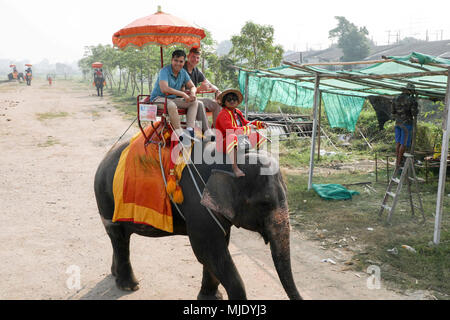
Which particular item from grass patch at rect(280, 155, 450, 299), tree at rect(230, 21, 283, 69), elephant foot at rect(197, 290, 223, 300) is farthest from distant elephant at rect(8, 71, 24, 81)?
elephant foot at rect(197, 290, 223, 300)

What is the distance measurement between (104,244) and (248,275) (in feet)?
8.27

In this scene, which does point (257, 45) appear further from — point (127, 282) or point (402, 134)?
point (127, 282)

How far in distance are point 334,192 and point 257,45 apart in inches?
425

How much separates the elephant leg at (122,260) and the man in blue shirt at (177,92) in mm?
1573

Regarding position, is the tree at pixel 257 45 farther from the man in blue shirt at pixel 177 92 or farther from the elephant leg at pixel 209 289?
the elephant leg at pixel 209 289

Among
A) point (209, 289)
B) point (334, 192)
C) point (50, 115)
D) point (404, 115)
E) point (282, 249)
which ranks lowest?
point (209, 289)

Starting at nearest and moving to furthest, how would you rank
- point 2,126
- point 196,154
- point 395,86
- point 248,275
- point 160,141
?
point 196,154, point 160,141, point 248,275, point 395,86, point 2,126

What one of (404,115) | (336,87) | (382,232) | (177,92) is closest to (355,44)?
(336,87)

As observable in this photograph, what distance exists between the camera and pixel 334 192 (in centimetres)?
891

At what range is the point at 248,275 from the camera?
5.42m

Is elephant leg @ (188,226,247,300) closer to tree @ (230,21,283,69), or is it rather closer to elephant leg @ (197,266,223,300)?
elephant leg @ (197,266,223,300)

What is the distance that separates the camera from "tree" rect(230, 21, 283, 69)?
17531 millimetres

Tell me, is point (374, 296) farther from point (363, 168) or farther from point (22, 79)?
point (22, 79)

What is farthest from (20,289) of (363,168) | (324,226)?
(363,168)
